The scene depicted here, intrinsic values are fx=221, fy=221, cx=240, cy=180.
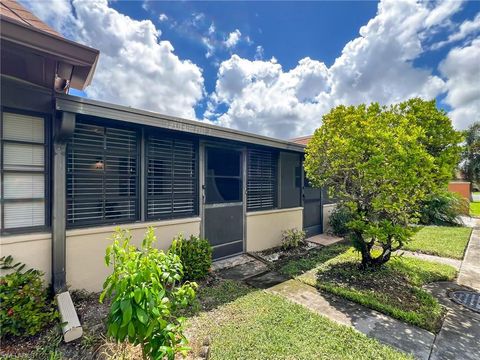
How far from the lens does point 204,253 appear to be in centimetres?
401

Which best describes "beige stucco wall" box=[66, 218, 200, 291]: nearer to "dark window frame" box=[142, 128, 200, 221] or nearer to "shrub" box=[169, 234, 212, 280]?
"dark window frame" box=[142, 128, 200, 221]

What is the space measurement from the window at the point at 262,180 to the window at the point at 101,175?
9.43 feet

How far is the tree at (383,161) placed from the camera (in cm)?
367

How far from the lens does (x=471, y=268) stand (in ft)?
16.0

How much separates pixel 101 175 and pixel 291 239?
15.9 ft

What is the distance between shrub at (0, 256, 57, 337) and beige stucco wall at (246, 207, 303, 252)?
3.98 m

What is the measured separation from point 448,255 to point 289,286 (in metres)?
4.76

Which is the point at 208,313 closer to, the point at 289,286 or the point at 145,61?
the point at 289,286

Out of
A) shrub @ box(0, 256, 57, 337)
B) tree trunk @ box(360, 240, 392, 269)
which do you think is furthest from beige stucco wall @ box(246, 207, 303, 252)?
shrub @ box(0, 256, 57, 337)

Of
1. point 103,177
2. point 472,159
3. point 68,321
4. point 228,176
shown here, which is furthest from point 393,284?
point 472,159

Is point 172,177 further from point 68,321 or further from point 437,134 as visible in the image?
point 437,134

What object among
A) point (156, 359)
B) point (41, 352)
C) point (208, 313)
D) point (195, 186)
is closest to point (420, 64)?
point (195, 186)

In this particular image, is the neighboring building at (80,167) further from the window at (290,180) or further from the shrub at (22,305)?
the window at (290,180)

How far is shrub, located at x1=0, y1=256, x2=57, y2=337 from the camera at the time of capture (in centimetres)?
229
